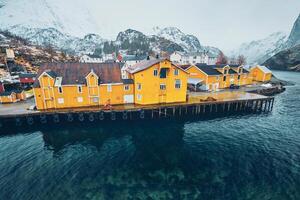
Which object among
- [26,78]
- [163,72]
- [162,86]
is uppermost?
[163,72]

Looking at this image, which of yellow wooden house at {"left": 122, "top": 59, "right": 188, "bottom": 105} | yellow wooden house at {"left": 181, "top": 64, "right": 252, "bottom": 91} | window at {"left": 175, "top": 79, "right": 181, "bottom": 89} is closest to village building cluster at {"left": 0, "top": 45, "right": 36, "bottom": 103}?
yellow wooden house at {"left": 122, "top": 59, "right": 188, "bottom": 105}

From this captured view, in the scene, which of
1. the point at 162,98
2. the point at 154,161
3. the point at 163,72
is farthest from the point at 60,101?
the point at 154,161

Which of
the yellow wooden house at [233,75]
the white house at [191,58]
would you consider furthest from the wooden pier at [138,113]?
the white house at [191,58]

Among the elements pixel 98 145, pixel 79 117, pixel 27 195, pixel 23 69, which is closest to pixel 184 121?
pixel 98 145

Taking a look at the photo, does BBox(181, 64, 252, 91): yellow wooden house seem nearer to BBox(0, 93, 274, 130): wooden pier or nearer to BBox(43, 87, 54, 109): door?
BBox(0, 93, 274, 130): wooden pier

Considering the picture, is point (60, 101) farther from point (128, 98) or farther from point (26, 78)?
point (26, 78)

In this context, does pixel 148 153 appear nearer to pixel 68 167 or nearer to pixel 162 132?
pixel 162 132
